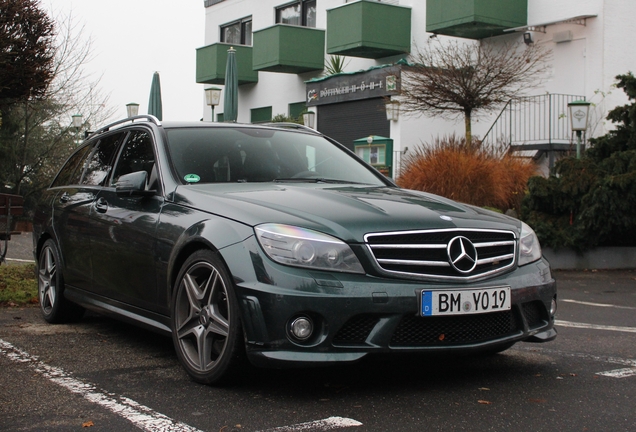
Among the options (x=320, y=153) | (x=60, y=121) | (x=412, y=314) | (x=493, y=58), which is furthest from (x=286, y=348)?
(x=60, y=121)

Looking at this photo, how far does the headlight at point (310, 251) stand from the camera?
4164 millimetres

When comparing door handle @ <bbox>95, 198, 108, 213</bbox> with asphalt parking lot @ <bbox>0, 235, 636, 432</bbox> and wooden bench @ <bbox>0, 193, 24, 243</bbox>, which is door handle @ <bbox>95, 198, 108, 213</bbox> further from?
wooden bench @ <bbox>0, 193, 24, 243</bbox>

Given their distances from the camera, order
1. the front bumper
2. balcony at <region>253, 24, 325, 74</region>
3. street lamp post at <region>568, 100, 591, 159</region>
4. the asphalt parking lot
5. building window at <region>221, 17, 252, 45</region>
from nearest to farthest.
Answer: the asphalt parking lot < the front bumper < street lamp post at <region>568, 100, 591, 159</region> < balcony at <region>253, 24, 325, 74</region> < building window at <region>221, 17, 252, 45</region>

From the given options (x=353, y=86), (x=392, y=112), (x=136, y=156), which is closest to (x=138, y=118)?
Result: (x=136, y=156)

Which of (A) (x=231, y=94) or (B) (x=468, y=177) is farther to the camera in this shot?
(A) (x=231, y=94)

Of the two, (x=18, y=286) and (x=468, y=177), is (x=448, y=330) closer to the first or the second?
(x=18, y=286)

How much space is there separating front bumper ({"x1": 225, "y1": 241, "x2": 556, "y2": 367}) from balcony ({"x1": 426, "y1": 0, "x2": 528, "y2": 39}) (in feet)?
56.6

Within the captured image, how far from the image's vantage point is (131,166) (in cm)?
598

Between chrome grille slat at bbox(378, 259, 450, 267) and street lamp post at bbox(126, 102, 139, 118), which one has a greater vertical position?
street lamp post at bbox(126, 102, 139, 118)

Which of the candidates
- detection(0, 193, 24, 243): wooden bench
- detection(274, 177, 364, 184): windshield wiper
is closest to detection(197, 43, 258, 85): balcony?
detection(0, 193, 24, 243): wooden bench

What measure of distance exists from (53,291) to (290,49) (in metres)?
21.9

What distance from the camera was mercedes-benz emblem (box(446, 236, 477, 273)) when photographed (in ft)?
14.2

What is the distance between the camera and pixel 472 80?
61.6 ft

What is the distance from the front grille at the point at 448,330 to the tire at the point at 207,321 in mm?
799
